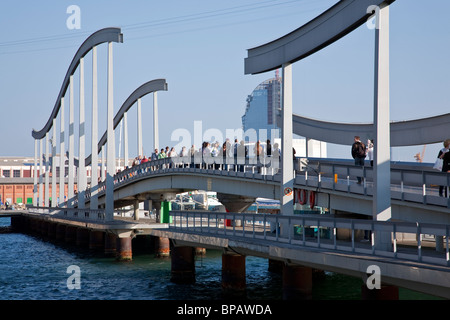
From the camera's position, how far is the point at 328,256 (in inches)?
696

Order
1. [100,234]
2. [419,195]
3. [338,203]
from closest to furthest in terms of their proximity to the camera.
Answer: [419,195] → [338,203] → [100,234]

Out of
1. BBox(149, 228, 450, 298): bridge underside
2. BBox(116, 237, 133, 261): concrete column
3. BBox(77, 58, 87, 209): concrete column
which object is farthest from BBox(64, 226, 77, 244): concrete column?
BBox(149, 228, 450, 298): bridge underside

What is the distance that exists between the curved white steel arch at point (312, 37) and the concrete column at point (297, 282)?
781 cm

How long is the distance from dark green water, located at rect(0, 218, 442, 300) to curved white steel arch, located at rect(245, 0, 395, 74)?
392 inches

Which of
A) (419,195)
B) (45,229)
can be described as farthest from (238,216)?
(45,229)

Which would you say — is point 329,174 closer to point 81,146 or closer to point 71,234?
point 81,146

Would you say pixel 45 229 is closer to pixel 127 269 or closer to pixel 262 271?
pixel 127 269

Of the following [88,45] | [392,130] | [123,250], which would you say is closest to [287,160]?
[392,130]

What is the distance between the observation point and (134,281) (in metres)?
34.9

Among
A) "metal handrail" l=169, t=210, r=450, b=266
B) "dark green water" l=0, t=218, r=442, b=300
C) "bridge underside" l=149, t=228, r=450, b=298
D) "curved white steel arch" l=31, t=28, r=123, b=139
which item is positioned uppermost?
"curved white steel arch" l=31, t=28, r=123, b=139

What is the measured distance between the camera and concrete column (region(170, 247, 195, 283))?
3331cm

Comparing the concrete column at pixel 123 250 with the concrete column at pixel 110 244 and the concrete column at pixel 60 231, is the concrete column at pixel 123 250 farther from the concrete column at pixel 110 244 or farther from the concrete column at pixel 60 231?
the concrete column at pixel 60 231

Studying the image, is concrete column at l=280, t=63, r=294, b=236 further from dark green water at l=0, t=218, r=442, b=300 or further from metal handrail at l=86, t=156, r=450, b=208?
dark green water at l=0, t=218, r=442, b=300

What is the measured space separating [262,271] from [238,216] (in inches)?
527
